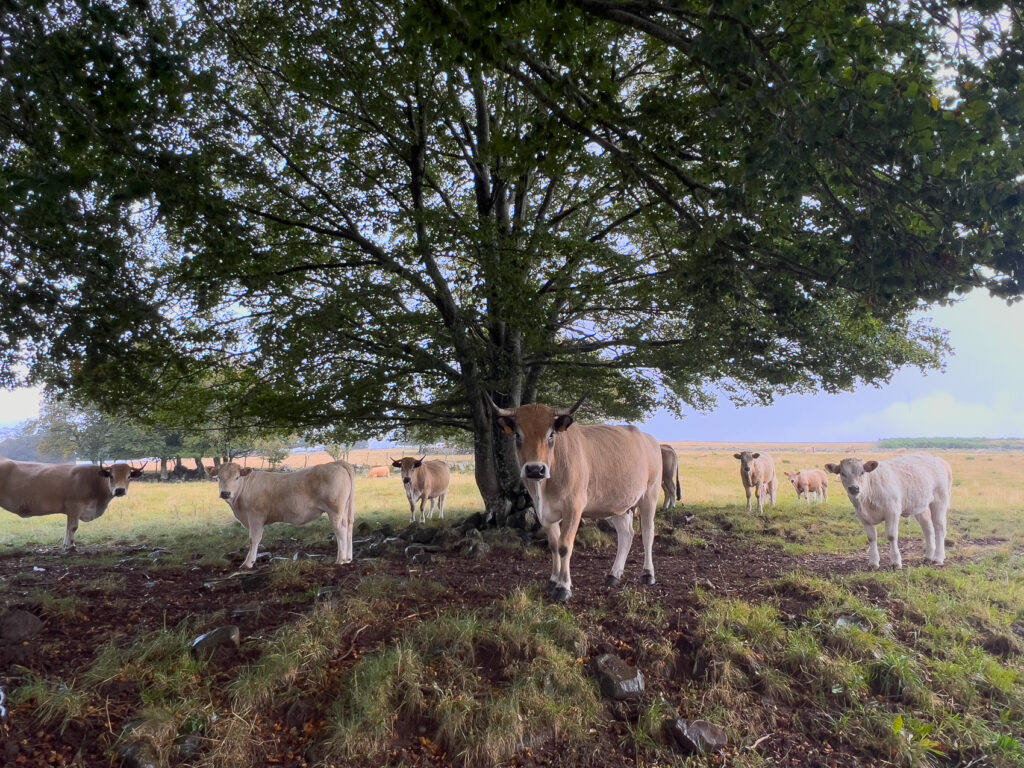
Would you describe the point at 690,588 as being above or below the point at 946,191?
below

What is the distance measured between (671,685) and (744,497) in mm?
15913

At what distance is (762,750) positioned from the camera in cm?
405

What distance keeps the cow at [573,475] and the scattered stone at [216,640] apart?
9.87ft

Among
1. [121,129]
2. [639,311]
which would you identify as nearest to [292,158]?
[121,129]

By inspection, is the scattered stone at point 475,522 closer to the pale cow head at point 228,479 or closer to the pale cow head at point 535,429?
the pale cow head at point 228,479

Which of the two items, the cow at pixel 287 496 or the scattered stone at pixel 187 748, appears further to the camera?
the cow at pixel 287 496

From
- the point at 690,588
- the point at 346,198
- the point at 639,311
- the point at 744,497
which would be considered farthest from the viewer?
the point at 744,497

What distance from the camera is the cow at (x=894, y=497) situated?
8.66 metres

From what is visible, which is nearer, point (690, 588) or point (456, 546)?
point (690, 588)

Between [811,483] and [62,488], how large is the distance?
20063 millimetres

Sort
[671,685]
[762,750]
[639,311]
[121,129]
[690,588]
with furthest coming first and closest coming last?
[639,311], [690,588], [121,129], [671,685], [762,750]

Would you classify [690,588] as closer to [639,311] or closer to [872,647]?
[872,647]

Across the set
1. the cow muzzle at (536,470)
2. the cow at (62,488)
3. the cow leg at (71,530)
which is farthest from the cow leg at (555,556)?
the cow leg at (71,530)

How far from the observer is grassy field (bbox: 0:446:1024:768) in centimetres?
389
